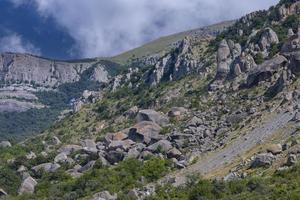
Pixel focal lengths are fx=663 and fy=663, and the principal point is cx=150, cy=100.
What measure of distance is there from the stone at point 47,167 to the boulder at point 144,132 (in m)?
14.2

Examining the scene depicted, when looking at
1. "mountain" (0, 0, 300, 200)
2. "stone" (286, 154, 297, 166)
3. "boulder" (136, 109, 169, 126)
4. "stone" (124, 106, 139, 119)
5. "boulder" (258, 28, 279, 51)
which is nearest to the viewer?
"stone" (286, 154, 297, 166)

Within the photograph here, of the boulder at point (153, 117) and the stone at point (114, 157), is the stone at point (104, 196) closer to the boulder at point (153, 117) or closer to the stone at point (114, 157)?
the stone at point (114, 157)

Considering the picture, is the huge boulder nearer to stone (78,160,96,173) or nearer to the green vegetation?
the green vegetation

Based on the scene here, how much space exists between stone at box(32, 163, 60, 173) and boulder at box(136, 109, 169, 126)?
19619 millimetres

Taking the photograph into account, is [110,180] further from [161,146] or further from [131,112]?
[131,112]

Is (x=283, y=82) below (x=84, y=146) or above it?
above

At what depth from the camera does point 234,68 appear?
126938 millimetres

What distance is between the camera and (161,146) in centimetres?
10438

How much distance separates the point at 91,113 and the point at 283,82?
8246cm

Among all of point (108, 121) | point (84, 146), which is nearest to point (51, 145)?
point (108, 121)

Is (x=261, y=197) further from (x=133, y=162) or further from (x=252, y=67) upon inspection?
(x=252, y=67)

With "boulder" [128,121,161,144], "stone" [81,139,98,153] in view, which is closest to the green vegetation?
"boulder" [128,121,161,144]

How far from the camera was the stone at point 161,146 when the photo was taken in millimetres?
103375

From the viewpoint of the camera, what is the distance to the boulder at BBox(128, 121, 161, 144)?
114m
